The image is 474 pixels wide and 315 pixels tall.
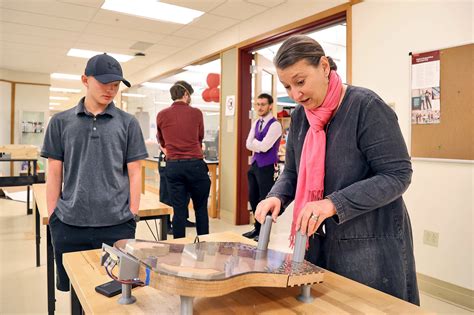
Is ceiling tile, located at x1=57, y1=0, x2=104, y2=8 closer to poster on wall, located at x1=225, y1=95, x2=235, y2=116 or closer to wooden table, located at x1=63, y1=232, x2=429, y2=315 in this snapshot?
poster on wall, located at x1=225, y1=95, x2=235, y2=116

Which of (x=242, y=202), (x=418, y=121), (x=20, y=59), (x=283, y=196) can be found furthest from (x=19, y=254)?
(x=20, y=59)

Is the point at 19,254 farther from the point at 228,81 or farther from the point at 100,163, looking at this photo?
the point at 228,81

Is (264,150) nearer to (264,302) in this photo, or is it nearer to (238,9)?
(238,9)

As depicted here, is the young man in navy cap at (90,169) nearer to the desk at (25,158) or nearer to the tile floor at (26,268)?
the tile floor at (26,268)

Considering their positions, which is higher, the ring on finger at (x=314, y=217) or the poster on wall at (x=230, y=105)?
the poster on wall at (x=230, y=105)

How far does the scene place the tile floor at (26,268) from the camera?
2.39m

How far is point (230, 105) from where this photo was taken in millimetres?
4746

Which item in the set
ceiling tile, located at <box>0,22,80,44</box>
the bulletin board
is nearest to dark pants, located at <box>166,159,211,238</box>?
the bulletin board

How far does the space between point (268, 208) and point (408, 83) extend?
2142 mm

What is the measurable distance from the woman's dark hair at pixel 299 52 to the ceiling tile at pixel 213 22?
3.49 meters

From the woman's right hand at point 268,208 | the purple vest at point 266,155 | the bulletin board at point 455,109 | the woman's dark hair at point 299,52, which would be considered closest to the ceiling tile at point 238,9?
the purple vest at point 266,155

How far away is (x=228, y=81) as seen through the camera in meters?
4.80

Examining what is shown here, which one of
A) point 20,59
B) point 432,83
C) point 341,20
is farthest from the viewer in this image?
point 20,59

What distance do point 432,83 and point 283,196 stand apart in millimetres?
1938
